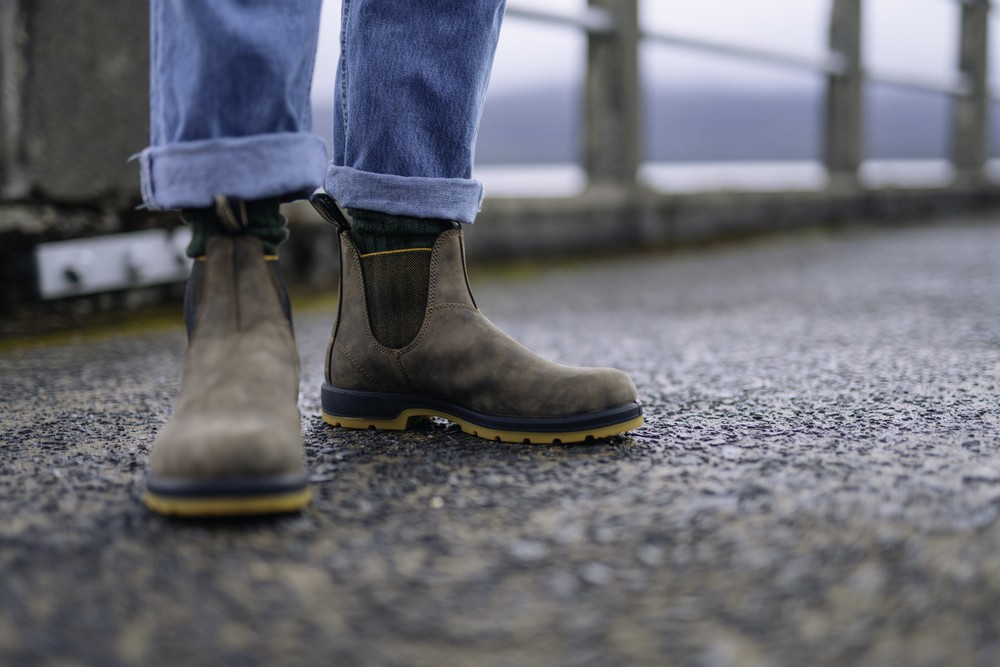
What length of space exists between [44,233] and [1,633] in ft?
4.69

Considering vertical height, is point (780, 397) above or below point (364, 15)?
below

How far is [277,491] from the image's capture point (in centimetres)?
69

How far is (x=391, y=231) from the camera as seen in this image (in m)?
0.98

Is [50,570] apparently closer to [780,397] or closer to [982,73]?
[780,397]

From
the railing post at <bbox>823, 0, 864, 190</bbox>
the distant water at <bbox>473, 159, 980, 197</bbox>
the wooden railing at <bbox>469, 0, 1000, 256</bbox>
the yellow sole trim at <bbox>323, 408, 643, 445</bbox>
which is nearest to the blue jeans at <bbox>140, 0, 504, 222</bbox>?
the yellow sole trim at <bbox>323, 408, 643, 445</bbox>

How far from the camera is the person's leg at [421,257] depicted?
93 cm

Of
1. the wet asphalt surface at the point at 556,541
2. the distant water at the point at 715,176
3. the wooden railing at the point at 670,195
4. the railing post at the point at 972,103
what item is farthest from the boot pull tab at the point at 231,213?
the railing post at the point at 972,103

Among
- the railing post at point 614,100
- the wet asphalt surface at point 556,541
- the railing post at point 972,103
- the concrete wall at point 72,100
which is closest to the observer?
the wet asphalt surface at point 556,541

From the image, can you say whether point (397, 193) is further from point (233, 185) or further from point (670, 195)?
point (670, 195)

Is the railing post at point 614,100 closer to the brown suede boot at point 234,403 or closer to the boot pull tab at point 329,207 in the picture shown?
the boot pull tab at point 329,207

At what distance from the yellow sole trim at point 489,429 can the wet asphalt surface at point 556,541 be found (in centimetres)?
2

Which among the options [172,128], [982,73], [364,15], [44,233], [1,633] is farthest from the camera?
[982,73]

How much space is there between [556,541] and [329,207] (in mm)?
487

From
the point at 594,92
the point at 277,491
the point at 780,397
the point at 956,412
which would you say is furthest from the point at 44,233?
the point at 594,92
